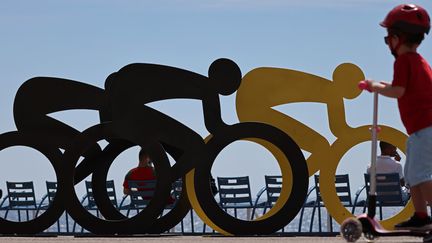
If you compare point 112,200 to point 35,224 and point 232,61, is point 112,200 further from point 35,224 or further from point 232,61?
point 232,61

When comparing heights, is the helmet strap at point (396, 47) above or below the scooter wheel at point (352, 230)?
above

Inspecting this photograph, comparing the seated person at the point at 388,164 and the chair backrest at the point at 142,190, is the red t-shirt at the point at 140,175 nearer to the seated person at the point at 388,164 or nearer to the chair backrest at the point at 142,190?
the chair backrest at the point at 142,190

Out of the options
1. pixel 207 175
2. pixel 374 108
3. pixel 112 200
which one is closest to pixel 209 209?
pixel 207 175

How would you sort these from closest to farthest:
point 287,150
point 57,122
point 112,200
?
point 287,150, point 57,122, point 112,200

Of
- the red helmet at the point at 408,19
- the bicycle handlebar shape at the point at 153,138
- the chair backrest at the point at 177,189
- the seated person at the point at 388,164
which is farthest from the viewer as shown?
the chair backrest at the point at 177,189

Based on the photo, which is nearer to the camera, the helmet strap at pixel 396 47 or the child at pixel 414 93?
the child at pixel 414 93

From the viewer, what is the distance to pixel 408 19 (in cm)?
976

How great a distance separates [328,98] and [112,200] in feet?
13.5

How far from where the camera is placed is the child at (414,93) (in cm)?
952

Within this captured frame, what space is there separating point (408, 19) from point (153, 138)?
7350mm

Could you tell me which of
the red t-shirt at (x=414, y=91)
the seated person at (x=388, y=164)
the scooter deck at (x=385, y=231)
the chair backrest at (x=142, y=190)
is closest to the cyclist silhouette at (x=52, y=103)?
the chair backrest at (x=142, y=190)

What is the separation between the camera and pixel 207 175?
16.3 meters

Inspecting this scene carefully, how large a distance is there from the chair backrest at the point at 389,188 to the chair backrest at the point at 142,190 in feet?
10.4

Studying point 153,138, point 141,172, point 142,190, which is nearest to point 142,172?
point 141,172
